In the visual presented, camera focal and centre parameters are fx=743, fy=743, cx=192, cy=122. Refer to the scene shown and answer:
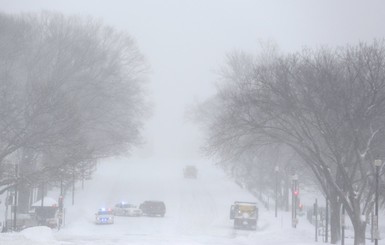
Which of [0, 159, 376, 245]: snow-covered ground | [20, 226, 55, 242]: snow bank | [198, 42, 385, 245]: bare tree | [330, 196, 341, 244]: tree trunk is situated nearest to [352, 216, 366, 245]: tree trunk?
[198, 42, 385, 245]: bare tree

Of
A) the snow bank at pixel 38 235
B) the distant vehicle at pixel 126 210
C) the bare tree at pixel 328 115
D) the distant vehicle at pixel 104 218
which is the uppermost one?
the bare tree at pixel 328 115

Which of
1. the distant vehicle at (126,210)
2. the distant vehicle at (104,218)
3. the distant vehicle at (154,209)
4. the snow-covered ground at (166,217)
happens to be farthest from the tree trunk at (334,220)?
the distant vehicle at (126,210)

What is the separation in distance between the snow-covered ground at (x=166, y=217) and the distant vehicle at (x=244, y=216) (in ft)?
2.50

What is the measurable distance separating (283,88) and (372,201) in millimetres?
7290

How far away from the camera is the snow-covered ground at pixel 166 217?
3631cm

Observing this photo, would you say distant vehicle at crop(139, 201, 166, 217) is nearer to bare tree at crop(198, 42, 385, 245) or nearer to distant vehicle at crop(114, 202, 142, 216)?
distant vehicle at crop(114, 202, 142, 216)

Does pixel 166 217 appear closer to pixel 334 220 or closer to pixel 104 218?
pixel 104 218

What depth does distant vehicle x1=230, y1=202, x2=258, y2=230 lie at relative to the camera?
5350cm

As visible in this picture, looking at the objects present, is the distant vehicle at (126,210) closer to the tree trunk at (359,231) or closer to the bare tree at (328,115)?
the bare tree at (328,115)

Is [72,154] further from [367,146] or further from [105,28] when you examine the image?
[105,28]

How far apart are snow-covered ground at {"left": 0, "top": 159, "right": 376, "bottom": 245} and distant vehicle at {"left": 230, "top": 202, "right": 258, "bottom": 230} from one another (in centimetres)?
76

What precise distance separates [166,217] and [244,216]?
7733 mm

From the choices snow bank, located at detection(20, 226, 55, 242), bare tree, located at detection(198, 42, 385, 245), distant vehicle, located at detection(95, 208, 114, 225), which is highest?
bare tree, located at detection(198, 42, 385, 245)

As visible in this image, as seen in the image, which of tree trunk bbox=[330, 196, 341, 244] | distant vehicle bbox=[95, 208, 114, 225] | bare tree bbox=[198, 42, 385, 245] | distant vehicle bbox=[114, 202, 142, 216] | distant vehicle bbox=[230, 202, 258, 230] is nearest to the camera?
bare tree bbox=[198, 42, 385, 245]
